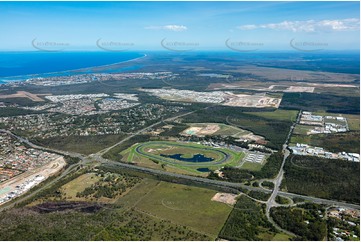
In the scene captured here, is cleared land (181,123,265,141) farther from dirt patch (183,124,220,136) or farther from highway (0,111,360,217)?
highway (0,111,360,217)

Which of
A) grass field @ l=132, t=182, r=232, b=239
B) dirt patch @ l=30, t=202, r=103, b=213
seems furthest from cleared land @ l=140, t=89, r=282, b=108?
dirt patch @ l=30, t=202, r=103, b=213

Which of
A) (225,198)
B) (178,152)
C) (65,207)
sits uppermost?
(65,207)

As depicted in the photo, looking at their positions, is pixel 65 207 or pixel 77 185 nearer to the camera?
pixel 65 207

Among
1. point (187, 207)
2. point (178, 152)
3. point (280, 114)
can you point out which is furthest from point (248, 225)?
point (280, 114)

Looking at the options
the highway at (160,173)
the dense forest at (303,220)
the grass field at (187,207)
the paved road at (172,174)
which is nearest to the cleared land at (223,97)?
the highway at (160,173)

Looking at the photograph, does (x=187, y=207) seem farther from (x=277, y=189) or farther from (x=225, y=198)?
(x=277, y=189)

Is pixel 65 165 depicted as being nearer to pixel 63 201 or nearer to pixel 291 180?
pixel 63 201

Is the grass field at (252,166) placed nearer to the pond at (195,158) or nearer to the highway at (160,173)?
the highway at (160,173)
